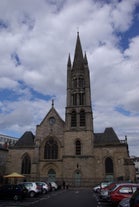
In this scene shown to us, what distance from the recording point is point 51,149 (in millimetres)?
48938

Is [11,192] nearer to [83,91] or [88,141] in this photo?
[88,141]

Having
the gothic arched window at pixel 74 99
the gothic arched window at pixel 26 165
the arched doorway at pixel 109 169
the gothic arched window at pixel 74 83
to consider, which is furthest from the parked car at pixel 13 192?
the gothic arched window at pixel 74 83

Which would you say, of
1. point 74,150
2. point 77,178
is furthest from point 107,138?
point 77,178

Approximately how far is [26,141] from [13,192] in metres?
30.6

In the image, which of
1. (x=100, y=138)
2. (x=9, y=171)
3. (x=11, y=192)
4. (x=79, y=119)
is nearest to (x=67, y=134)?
(x=79, y=119)

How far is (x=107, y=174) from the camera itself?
45625mm

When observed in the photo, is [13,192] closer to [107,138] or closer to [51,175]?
[51,175]

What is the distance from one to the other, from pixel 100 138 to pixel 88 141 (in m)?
4.53

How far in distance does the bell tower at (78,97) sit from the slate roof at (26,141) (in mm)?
9163

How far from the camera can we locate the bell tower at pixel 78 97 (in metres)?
49.4

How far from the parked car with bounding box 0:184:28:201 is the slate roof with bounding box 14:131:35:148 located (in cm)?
2790

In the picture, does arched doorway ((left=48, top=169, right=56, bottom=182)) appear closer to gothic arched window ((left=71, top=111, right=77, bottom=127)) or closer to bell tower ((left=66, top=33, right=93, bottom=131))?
bell tower ((left=66, top=33, right=93, bottom=131))

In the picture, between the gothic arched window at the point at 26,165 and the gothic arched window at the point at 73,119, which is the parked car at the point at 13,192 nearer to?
the gothic arched window at the point at 26,165

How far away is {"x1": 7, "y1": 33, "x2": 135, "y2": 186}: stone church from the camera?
45562mm
